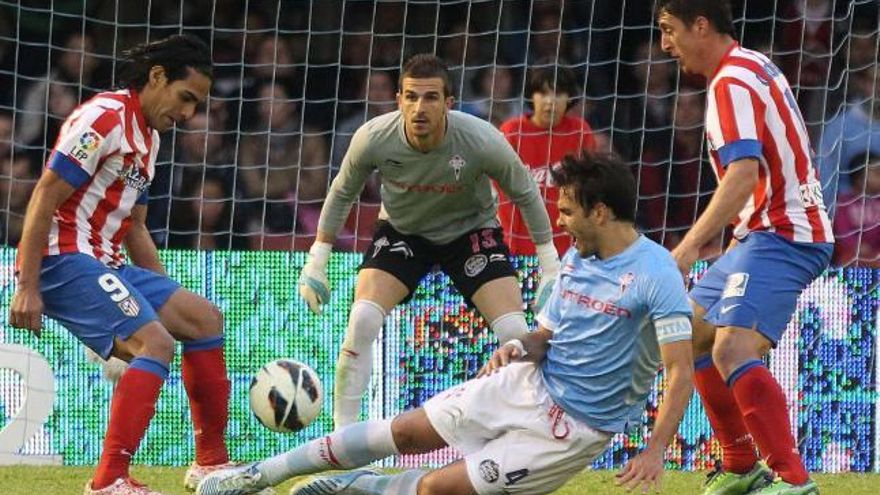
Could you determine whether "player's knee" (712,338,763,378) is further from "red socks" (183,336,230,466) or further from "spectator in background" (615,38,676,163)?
"spectator in background" (615,38,676,163)

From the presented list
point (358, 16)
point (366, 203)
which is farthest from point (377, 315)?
point (358, 16)

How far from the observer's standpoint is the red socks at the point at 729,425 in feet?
25.1

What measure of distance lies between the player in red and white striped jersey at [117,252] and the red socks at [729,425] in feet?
6.23

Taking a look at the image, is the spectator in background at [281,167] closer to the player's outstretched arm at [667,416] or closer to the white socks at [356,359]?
the white socks at [356,359]

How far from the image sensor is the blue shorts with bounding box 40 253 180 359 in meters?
7.32

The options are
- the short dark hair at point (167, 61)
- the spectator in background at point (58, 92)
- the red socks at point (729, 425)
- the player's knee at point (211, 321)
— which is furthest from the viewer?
the spectator in background at point (58, 92)

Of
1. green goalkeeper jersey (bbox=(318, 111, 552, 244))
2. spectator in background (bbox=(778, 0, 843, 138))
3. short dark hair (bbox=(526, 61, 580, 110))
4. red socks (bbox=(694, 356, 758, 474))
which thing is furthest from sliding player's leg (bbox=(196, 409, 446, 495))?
spectator in background (bbox=(778, 0, 843, 138))

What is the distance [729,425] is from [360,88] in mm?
5149

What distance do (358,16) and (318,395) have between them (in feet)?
16.6

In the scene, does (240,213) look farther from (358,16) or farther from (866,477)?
(866,477)

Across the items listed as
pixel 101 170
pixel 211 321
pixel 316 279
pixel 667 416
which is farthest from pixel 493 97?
pixel 667 416

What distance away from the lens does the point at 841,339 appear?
9.66 m

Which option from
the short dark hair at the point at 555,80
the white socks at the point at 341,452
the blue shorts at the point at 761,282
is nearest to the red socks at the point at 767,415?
the blue shorts at the point at 761,282

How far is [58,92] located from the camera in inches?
473
